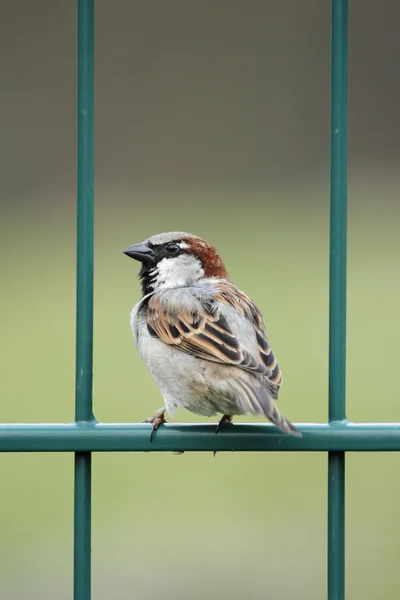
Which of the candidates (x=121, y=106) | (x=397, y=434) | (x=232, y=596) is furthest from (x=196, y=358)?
(x=121, y=106)

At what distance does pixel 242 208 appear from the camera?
21.1 feet

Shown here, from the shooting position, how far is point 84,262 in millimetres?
1278

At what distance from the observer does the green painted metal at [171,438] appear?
125 cm

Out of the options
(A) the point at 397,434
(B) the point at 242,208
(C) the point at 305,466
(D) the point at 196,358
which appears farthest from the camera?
(B) the point at 242,208

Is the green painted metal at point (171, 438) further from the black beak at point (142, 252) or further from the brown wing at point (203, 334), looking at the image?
the black beak at point (142, 252)

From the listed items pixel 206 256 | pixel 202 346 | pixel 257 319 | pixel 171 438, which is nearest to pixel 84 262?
pixel 171 438

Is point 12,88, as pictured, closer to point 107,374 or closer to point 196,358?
point 107,374

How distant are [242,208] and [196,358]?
4.88 meters

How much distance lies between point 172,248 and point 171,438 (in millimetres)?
626

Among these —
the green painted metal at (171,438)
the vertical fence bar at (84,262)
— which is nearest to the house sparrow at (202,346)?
the green painted metal at (171,438)

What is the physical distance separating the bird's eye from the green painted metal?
0.59 m

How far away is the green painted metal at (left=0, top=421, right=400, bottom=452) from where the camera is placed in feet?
4.09

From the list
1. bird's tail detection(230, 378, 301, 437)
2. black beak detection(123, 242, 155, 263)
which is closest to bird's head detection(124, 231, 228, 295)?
black beak detection(123, 242, 155, 263)

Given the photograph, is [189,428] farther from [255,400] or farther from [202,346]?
[202,346]
